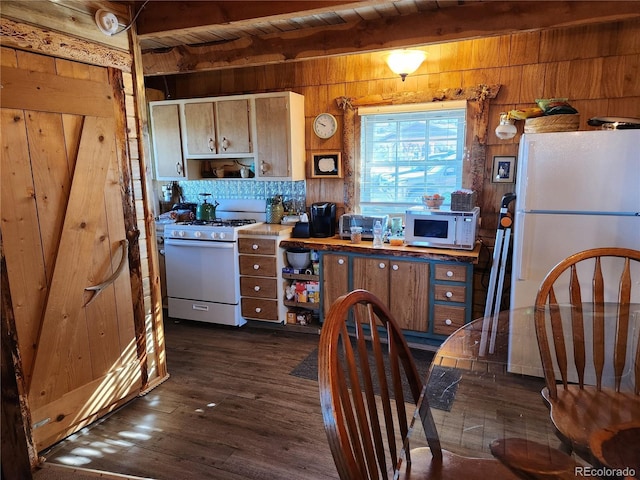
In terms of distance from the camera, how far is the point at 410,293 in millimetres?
3275

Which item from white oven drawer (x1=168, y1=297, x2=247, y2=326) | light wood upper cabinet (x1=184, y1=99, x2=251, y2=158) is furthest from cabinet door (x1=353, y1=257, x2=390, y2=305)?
light wood upper cabinet (x1=184, y1=99, x2=251, y2=158)

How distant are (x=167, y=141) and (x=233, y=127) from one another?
756 millimetres

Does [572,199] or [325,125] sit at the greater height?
[325,125]

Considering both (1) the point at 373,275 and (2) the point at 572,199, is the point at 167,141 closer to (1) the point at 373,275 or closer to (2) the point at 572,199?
(1) the point at 373,275

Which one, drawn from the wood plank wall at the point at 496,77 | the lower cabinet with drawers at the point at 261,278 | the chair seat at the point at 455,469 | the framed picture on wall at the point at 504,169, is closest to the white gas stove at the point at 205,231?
the lower cabinet with drawers at the point at 261,278

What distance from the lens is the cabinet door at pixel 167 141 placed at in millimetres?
4066

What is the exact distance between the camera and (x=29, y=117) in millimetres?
1977

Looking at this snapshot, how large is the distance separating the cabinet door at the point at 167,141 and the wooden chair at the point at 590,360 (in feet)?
11.4

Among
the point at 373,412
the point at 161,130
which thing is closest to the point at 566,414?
the point at 373,412

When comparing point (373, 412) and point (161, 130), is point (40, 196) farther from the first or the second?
point (161, 130)

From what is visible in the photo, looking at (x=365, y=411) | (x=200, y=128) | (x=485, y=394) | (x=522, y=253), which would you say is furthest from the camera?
(x=200, y=128)

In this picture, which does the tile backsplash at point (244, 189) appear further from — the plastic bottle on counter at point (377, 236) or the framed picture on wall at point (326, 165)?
the plastic bottle on counter at point (377, 236)

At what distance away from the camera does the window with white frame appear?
3463 mm

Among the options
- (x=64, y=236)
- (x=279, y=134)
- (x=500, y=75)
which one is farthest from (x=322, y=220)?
(x=64, y=236)
